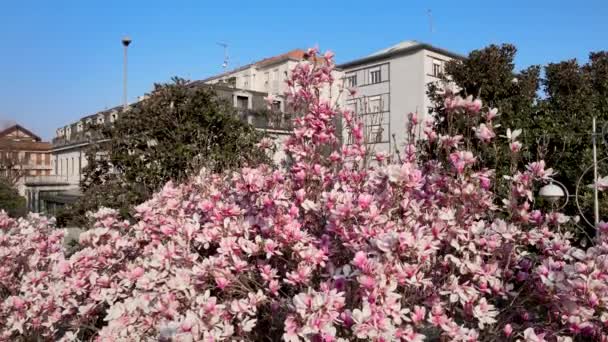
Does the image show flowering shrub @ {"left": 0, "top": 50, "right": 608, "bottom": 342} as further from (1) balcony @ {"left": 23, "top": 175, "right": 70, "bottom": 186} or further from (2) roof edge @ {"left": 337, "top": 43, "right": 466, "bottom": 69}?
(1) balcony @ {"left": 23, "top": 175, "right": 70, "bottom": 186}

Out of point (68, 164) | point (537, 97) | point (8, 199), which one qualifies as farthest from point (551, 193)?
point (68, 164)

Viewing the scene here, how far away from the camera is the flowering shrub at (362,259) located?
6.97 ft

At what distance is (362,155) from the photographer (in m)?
3.16

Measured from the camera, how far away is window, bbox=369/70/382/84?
42594 millimetres

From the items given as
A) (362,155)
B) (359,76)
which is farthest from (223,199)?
(359,76)

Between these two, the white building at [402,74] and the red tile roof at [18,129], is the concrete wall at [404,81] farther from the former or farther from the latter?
the red tile roof at [18,129]

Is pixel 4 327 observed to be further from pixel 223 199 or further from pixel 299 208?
pixel 299 208

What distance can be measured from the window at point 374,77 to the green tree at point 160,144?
110 feet

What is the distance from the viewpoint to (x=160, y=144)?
9586 millimetres

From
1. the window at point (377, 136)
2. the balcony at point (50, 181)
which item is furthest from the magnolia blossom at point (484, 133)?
the balcony at point (50, 181)

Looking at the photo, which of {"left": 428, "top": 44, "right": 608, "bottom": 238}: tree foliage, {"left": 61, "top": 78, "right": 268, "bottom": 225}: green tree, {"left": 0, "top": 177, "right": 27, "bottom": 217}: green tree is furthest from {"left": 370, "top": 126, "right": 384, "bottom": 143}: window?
{"left": 0, "top": 177, "right": 27, "bottom": 217}: green tree

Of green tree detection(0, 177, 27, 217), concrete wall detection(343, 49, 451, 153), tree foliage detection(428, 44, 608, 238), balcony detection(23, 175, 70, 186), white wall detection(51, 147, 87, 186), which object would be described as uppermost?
concrete wall detection(343, 49, 451, 153)

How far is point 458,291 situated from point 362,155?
3.64 feet

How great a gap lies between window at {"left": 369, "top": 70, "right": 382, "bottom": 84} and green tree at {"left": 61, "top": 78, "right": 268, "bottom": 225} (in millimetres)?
33547
